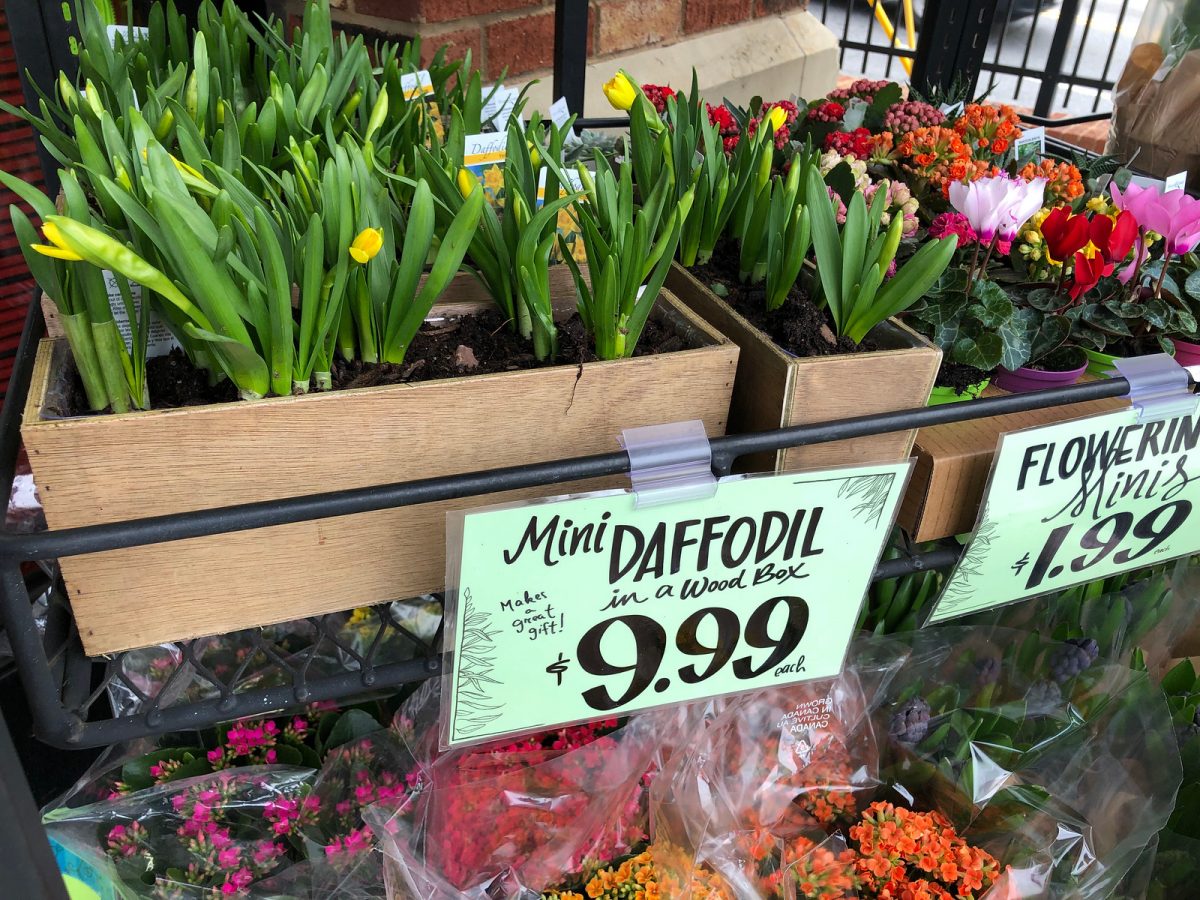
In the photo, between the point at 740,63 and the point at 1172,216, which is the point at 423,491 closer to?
the point at 1172,216

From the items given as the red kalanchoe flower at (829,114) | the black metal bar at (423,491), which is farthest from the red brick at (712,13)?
the black metal bar at (423,491)

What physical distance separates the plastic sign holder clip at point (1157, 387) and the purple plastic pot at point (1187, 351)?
24cm

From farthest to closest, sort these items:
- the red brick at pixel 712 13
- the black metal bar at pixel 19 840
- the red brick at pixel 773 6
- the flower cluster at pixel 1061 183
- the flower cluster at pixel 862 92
Answer: the red brick at pixel 773 6
the red brick at pixel 712 13
the flower cluster at pixel 862 92
the flower cluster at pixel 1061 183
the black metal bar at pixel 19 840

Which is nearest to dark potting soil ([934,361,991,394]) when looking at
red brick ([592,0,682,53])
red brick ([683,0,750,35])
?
red brick ([592,0,682,53])

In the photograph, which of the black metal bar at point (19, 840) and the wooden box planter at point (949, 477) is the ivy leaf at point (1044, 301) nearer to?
the wooden box planter at point (949, 477)

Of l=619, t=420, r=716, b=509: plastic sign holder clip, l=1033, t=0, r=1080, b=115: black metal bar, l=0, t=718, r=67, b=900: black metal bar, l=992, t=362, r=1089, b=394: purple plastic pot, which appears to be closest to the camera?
l=0, t=718, r=67, b=900: black metal bar

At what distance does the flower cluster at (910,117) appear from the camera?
51.3 inches

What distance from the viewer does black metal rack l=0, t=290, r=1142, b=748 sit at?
510 millimetres

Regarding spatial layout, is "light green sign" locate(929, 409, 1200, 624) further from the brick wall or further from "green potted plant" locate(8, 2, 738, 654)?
the brick wall

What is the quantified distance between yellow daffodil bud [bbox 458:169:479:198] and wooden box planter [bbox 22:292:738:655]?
6.5 inches

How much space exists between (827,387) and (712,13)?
5.99 feet

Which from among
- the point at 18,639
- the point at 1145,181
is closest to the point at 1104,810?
the point at 1145,181

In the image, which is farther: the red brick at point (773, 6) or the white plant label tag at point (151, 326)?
the red brick at point (773, 6)

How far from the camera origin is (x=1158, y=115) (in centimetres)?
140
